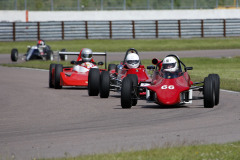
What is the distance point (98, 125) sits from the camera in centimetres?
1085

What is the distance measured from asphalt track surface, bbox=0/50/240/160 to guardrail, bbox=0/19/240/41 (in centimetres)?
2984

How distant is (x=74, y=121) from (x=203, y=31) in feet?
125

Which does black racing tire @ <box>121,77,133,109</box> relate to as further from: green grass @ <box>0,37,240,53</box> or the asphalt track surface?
green grass @ <box>0,37,240,53</box>

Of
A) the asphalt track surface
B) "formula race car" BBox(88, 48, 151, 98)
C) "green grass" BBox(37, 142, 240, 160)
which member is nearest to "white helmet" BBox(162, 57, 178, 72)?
the asphalt track surface

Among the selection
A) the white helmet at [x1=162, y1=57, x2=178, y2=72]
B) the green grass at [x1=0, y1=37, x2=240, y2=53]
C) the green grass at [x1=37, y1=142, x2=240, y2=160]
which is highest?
the green grass at [x1=0, y1=37, x2=240, y2=53]

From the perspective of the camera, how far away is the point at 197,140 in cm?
911

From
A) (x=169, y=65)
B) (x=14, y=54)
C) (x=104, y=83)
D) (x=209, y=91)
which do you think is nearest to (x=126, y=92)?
(x=169, y=65)

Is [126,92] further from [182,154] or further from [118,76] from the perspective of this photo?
[182,154]

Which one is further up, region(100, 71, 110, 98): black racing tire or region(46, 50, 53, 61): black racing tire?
region(46, 50, 53, 61): black racing tire

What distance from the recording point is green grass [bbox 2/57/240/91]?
2005 cm

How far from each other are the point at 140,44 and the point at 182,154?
3638 centimetres

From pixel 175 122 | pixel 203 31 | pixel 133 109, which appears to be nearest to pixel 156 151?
pixel 175 122

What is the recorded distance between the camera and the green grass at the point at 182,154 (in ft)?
25.1

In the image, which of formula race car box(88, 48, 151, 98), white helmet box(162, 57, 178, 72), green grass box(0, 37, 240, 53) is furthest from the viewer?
green grass box(0, 37, 240, 53)
